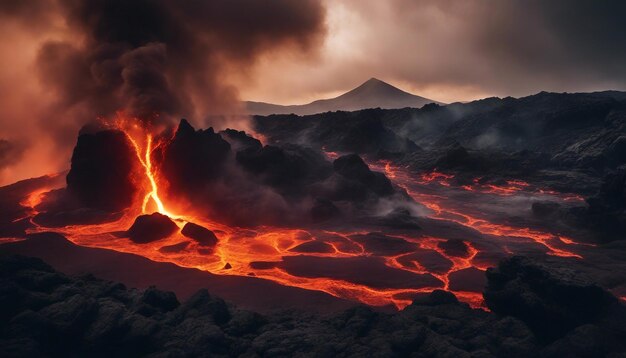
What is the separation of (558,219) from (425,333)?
3101 centimetres

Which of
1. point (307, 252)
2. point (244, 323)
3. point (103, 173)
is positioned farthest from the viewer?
point (103, 173)

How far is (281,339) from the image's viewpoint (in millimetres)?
13266

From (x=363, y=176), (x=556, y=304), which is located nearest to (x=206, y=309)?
(x=556, y=304)

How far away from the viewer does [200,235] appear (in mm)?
29281

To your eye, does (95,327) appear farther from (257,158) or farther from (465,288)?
(257,158)

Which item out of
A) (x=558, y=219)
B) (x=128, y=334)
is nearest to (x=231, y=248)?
(x=128, y=334)

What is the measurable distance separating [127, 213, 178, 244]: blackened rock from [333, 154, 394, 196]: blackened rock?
22440mm

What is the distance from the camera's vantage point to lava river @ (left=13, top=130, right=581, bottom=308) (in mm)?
22281

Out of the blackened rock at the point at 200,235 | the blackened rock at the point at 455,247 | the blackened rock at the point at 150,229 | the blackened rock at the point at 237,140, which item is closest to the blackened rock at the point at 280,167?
the blackened rock at the point at 237,140

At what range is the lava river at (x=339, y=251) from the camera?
877 inches

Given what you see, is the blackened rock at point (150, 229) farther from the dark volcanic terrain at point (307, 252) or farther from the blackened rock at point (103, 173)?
the blackened rock at point (103, 173)

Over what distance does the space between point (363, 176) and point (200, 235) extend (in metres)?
22.5

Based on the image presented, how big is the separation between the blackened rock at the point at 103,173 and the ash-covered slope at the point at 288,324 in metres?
23.7

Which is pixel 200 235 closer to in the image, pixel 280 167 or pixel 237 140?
pixel 280 167
